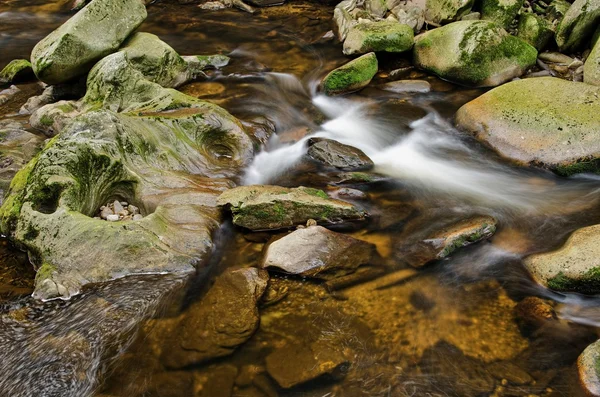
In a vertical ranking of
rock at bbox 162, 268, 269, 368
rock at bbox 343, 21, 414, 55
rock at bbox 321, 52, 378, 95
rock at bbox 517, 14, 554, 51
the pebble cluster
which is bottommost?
rock at bbox 162, 268, 269, 368

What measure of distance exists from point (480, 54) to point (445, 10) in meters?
2.27

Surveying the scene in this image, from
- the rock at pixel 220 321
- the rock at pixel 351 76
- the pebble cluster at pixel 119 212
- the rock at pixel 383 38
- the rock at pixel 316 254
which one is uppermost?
the rock at pixel 383 38

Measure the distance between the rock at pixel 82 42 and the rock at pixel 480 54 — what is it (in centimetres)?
685

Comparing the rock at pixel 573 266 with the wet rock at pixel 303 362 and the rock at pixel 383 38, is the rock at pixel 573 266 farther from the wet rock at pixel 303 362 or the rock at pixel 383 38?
the rock at pixel 383 38

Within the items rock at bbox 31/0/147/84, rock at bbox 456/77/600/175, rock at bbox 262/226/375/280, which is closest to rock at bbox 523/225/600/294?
rock at bbox 262/226/375/280

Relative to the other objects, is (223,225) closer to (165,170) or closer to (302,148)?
(165,170)

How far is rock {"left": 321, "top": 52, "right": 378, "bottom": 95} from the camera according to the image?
993 centimetres

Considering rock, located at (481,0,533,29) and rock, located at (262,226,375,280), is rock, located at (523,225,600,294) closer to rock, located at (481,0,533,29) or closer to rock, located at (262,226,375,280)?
rock, located at (262,226,375,280)

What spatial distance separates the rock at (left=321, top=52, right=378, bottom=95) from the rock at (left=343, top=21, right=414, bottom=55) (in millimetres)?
487

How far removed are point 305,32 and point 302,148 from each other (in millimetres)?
6219

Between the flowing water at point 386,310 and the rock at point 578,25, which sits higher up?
the rock at point 578,25

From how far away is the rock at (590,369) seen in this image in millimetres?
4008

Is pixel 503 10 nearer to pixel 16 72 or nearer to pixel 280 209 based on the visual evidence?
pixel 280 209

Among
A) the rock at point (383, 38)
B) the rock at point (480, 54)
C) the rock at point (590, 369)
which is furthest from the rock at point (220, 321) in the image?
the rock at point (383, 38)
